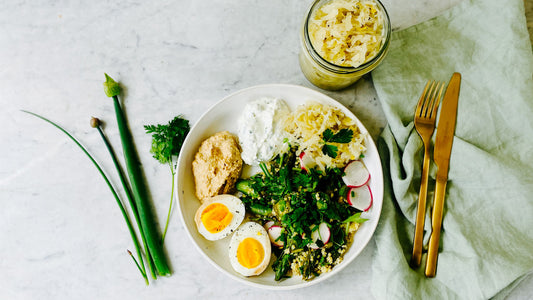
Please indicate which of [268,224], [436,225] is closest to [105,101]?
[268,224]

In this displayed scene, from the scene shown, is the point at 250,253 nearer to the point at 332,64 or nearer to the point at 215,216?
the point at 215,216

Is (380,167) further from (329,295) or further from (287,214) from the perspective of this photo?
(329,295)

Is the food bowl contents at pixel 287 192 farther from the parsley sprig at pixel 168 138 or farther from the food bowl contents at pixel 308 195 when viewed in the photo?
the parsley sprig at pixel 168 138

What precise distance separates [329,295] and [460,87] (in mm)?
1134

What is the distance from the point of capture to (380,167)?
1394mm

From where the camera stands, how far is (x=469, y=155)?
54.4 inches

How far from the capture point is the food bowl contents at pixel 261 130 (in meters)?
1.42

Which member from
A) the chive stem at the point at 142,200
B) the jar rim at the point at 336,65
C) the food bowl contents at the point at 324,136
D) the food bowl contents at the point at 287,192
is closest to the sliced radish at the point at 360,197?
the food bowl contents at the point at 287,192

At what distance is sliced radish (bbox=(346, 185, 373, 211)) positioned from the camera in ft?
4.62

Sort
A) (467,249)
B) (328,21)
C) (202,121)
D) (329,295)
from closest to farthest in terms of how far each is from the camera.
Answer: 1. (328,21)
2. (467,249)
3. (202,121)
4. (329,295)

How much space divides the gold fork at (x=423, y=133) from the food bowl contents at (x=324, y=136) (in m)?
0.28

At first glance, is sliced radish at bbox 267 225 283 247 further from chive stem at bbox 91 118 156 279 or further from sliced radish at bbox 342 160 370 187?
chive stem at bbox 91 118 156 279

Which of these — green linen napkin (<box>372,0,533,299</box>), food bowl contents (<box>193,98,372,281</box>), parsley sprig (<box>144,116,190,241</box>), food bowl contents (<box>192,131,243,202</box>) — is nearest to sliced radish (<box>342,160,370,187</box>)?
food bowl contents (<box>193,98,372,281</box>)

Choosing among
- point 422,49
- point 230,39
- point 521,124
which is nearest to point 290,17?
point 230,39
